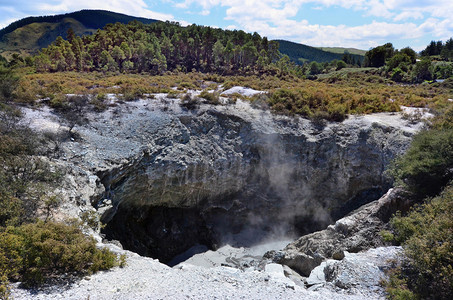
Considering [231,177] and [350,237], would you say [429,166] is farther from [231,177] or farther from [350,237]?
[231,177]

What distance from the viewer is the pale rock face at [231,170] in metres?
19.5

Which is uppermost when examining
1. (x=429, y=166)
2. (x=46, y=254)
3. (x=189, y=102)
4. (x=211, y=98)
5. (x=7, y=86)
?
(x=7, y=86)

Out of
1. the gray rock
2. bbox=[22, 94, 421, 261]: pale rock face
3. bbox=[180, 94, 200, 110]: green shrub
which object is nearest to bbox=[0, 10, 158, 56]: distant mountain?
bbox=[180, 94, 200, 110]: green shrub

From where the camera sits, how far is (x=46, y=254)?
8953 millimetres

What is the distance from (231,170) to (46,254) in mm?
14440

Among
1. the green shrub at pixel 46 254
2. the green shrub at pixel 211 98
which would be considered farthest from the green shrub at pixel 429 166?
the green shrub at pixel 46 254

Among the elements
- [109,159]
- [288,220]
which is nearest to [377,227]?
[288,220]

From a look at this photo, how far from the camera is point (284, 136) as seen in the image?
2225 centimetres

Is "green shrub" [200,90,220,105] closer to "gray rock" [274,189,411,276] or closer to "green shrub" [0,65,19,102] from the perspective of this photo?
"gray rock" [274,189,411,276]

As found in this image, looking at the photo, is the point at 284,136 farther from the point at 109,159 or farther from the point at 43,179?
the point at 43,179

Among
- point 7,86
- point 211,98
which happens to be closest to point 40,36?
point 7,86

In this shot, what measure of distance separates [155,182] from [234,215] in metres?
7.71

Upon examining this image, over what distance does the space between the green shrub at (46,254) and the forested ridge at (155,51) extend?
4623 centimetres

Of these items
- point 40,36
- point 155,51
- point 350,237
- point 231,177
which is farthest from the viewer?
point 40,36
